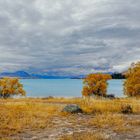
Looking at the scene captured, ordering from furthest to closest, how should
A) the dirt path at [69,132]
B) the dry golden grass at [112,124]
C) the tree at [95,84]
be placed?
the tree at [95,84] → the dry golden grass at [112,124] → the dirt path at [69,132]

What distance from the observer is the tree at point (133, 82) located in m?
60.8

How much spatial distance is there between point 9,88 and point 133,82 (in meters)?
24.2

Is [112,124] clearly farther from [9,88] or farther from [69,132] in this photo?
[9,88]

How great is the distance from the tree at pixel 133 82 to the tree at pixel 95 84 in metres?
8.75

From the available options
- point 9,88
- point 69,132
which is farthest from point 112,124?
point 9,88

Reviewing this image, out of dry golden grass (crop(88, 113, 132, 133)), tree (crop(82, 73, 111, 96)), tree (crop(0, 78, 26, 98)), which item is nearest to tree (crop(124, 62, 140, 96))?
tree (crop(82, 73, 111, 96))

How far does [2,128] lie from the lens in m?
14.8

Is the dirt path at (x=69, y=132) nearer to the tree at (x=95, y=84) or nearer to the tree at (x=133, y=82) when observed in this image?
the tree at (x=133, y=82)

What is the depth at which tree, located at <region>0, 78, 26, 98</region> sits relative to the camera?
59.3 metres

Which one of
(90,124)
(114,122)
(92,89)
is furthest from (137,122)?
(92,89)

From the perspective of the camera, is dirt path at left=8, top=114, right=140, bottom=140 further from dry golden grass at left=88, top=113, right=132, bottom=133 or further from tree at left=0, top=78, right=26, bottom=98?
tree at left=0, top=78, right=26, bottom=98

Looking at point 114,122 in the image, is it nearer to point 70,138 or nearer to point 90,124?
point 90,124

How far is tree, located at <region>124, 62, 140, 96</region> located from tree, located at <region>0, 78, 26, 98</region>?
20855 millimetres

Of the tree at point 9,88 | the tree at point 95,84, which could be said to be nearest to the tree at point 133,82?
the tree at point 95,84
